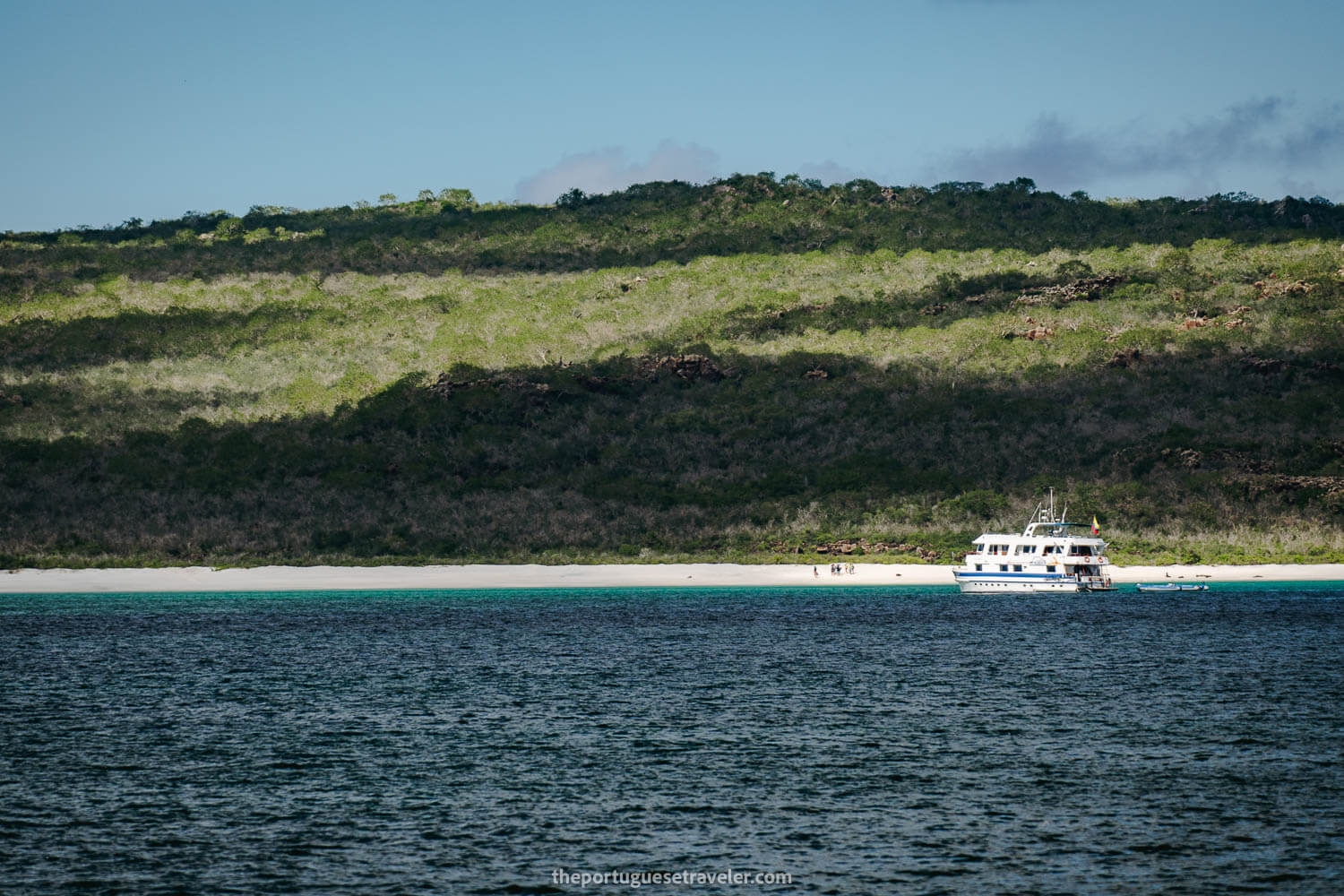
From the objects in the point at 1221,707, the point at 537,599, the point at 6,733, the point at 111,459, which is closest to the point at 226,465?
the point at 111,459

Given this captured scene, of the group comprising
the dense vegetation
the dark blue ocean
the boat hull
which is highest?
the dense vegetation

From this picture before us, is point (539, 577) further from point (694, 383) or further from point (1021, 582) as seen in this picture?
point (694, 383)

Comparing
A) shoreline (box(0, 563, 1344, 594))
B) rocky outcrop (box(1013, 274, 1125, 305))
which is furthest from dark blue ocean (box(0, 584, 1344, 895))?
rocky outcrop (box(1013, 274, 1125, 305))

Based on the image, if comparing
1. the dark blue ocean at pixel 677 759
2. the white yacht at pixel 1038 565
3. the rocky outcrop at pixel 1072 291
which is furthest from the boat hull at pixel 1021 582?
the rocky outcrop at pixel 1072 291

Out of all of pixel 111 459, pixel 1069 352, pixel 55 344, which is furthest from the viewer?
pixel 55 344

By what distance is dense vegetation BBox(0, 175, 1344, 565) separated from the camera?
304 ft

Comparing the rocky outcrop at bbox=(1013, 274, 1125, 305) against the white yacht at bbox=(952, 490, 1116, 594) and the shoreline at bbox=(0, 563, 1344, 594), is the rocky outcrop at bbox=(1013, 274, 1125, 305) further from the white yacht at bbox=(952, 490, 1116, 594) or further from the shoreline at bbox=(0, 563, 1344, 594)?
the white yacht at bbox=(952, 490, 1116, 594)

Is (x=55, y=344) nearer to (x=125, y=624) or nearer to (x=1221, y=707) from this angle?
(x=125, y=624)

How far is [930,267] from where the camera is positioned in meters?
154

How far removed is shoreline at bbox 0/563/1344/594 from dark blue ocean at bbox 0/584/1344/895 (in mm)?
19433

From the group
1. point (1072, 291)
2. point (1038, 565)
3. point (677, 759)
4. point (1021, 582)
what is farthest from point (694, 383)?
point (677, 759)

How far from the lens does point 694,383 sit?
124 m

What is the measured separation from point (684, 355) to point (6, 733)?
94821mm

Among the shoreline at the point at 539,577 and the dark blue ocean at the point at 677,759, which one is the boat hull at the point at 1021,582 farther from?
the dark blue ocean at the point at 677,759
